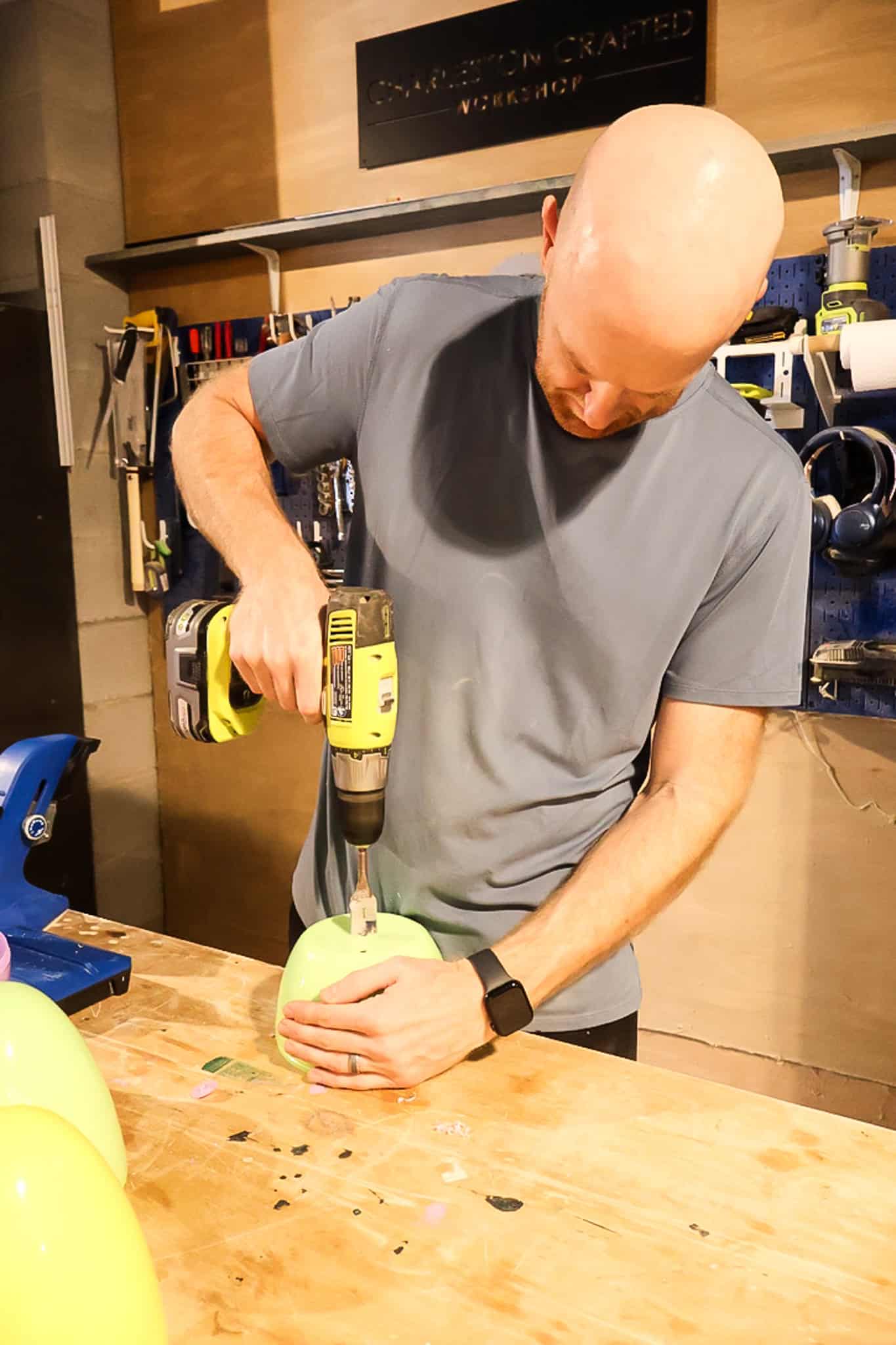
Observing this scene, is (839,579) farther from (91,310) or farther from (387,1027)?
(91,310)

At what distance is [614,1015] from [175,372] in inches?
99.6

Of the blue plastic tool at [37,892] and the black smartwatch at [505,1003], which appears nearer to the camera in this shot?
the black smartwatch at [505,1003]

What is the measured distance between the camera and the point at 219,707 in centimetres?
125

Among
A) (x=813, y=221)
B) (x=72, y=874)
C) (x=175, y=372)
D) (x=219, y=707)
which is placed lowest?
(x=72, y=874)

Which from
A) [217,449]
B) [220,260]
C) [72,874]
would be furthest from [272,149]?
[72,874]

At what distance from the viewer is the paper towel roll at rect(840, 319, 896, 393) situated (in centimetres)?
201

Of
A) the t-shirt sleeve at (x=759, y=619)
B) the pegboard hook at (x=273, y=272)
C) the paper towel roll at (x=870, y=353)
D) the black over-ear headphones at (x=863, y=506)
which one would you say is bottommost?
the t-shirt sleeve at (x=759, y=619)

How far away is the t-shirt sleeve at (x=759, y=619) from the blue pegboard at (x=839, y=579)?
3.75 feet

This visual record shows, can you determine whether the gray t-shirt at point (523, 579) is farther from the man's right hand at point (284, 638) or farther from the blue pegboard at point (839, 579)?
the blue pegboard at point (839, 579)

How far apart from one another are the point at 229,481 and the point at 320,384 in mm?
176

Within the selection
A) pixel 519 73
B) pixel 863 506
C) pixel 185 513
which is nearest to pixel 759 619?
pixel 863 506

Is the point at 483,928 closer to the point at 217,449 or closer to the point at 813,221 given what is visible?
the point at 217,449

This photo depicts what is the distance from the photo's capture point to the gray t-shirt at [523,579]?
4.08 feet

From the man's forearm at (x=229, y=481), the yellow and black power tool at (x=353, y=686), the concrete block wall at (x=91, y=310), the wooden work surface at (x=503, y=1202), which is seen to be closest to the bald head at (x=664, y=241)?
the yellow and black power tool at (x=353, y=686)
